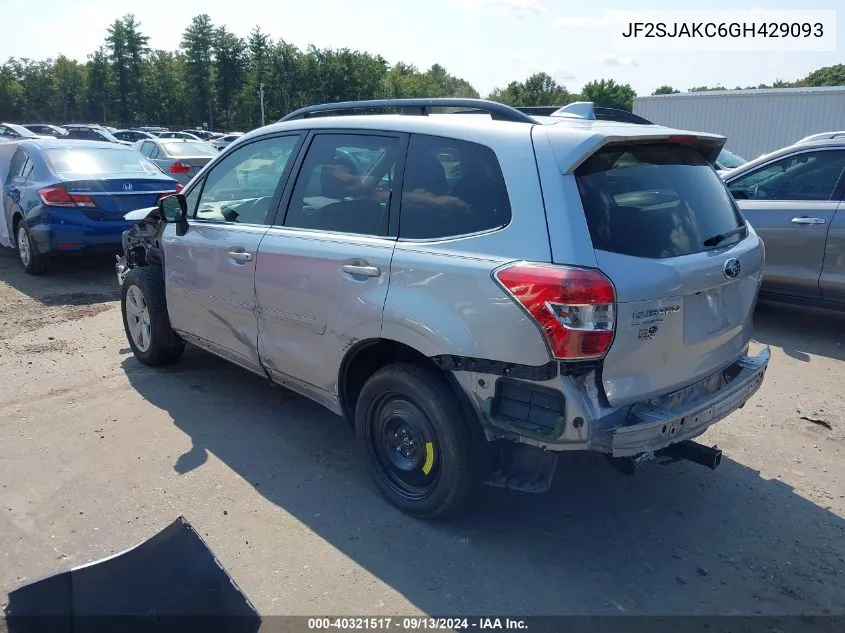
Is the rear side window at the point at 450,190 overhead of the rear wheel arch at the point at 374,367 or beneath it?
overhead

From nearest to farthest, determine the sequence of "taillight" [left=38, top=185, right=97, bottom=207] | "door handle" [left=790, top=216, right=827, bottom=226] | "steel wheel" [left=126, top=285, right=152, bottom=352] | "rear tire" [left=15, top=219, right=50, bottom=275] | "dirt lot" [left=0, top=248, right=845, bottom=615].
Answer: "dirt lot" [left=0, top=248, right=845, bottom=615]
"steel wheel" [left=126, top=285, right=152, bottom=352]
"door handle" [left=790, top=216, right=827, bottom=226]
"taillight" [left=38, top=185, right=97, bottom=207]
"rear tire" [left=15, top=219, right=50, bottom=275]

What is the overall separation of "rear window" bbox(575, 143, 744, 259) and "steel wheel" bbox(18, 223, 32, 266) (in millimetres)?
8148

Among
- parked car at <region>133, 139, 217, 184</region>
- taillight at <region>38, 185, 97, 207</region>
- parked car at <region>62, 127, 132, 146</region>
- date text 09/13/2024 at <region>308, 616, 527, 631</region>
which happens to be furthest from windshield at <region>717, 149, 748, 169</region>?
parked car at <region>62, 127, 132, 146</region>

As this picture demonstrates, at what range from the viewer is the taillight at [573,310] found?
9.05 feet

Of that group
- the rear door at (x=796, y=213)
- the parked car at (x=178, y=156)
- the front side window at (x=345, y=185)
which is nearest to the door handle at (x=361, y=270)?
the front side window at (x=345, y=185)

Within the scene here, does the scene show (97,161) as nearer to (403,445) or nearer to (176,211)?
(176,211)

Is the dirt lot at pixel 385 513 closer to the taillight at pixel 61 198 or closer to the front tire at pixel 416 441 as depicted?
the front tire at pixel 416 441

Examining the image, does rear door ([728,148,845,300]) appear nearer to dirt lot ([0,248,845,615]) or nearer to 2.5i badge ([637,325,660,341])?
dirt lot ([0,248,845,615])

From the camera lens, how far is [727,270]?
3.27 metres

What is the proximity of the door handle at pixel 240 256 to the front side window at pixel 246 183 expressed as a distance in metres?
0.21

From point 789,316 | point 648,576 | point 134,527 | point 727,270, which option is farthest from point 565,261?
point 789,316

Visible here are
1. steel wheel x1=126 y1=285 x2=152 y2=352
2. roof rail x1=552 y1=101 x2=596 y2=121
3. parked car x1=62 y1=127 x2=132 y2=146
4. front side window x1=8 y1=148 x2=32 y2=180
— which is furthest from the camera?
parked car x1=62 y1=127 x2=132 y2=146

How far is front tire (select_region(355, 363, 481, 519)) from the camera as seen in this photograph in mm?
3184

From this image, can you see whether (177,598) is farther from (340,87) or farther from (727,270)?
(340,87)
